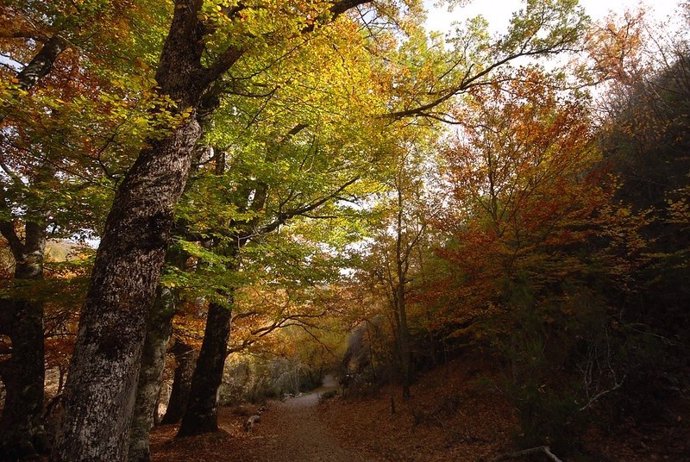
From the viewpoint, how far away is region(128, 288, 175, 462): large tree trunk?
6971mm

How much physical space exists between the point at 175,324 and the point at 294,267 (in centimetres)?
840

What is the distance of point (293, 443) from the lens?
12.1 meters

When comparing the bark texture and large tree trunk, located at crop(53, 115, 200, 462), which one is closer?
large tree trunk, located at crop(53, 115, 200, 462)

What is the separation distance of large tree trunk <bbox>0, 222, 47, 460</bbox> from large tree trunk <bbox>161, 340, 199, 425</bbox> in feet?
18.5

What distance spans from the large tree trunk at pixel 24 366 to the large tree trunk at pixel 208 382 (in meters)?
3.43

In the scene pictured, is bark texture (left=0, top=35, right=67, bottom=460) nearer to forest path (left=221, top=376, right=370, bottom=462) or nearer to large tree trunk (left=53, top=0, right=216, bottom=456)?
forest path (left=221, top=376, right=370, bottom=462)

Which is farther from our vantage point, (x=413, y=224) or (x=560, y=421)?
(x=413, y=224)

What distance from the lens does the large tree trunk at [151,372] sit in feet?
22.9

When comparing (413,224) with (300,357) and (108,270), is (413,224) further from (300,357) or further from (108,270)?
(300,357)

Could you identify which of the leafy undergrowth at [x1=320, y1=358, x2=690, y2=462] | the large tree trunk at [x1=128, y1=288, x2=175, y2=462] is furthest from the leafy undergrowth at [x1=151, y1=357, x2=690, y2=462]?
the large tree trunk at [x1=128, y1=288, x2=175, y2=462]

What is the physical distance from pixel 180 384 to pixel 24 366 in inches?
274

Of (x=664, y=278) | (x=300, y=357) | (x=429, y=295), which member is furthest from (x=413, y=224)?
(x=300, y=357)

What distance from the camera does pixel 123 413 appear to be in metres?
3.28

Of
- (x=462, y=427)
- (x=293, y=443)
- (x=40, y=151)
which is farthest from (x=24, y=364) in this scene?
(x=462, y=427)
